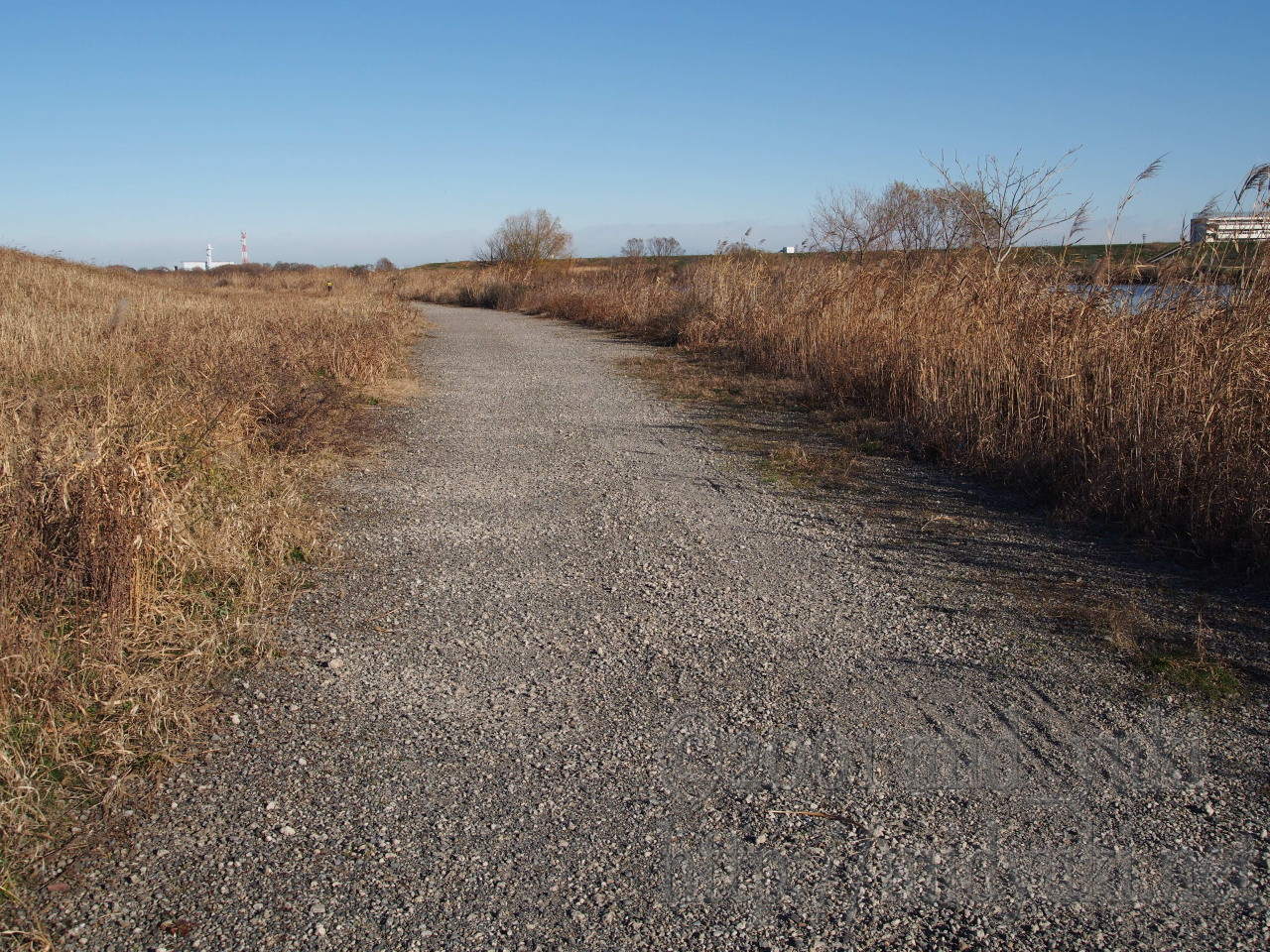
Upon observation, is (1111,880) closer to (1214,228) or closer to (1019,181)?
(1214,228)

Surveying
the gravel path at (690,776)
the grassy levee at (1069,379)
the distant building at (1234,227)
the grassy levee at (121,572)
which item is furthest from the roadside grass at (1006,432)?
the grassy levee at (121,572)

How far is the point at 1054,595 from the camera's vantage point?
450 cm

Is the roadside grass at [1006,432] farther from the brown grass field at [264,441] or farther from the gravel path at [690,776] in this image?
the gravel path at [690,776]

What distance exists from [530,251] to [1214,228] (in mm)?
35883

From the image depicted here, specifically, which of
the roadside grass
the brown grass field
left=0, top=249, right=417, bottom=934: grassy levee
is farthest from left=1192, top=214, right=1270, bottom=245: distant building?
left=0, top=249, right=417, bottom=934: grassy levee

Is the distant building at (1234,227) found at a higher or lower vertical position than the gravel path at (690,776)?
higher

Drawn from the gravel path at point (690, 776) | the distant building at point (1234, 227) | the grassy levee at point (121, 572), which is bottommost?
the gravel path at point (690, 776)

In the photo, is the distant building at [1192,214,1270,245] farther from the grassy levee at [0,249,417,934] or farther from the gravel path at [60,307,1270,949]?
the grassy levee at [0,249,417,934]

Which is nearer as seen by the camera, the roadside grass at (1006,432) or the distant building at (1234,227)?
the roadside grass at (1006,432)

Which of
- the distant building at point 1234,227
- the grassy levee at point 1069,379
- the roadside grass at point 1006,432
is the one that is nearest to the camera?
the roadside grass at point 1006,432

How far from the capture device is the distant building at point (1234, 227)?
5.92m

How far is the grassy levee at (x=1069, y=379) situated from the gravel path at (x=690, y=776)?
897mm

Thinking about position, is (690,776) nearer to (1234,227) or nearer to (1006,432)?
(1006,432)

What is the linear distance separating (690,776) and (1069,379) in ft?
16.9
